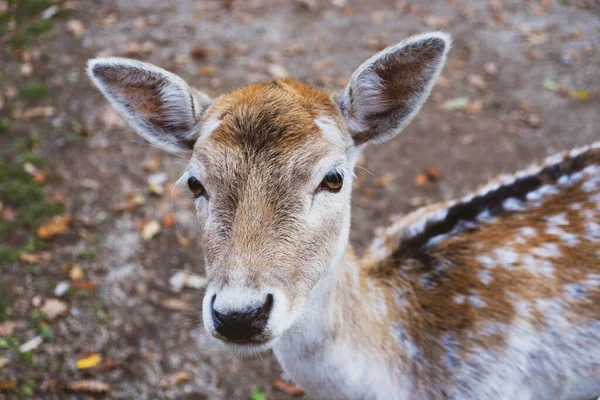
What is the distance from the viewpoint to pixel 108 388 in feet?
12.0

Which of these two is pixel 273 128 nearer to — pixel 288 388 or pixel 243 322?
Result: pixel 243 322

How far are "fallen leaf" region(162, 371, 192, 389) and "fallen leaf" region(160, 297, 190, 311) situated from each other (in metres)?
0.58

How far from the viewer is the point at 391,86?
93.7 inches

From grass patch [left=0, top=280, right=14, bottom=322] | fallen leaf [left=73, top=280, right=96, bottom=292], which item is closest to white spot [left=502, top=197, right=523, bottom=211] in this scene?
fallen leaf [left=73, top=280, right=96, bottom=292]

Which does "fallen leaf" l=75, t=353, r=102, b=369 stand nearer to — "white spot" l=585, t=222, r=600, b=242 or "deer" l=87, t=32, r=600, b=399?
"deer" l=87, t=32, r=600, b=399

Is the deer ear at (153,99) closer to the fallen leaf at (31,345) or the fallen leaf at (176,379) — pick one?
the fallen leaf at (176,379)

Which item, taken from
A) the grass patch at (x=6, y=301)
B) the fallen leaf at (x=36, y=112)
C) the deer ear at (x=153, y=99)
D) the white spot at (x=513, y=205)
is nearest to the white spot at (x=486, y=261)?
the white spot at (x=513, y=205)

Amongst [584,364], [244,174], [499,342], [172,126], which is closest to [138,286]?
[172,126]

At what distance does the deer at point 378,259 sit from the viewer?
79.0 inches

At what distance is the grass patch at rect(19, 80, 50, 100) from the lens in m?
6.03

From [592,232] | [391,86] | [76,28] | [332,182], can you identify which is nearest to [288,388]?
[332,182]

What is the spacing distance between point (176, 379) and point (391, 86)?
8.62 ft

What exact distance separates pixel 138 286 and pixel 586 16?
24.2 feet

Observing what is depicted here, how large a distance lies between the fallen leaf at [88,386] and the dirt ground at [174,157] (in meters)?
0.03
